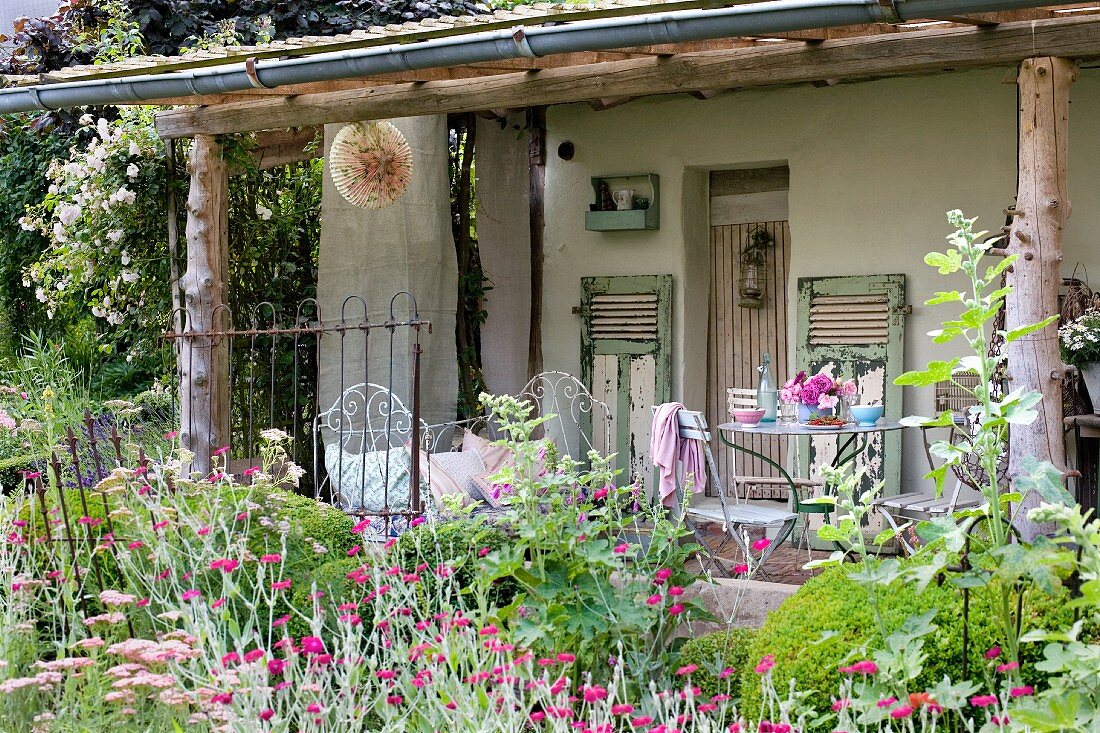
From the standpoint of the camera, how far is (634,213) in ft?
24.6

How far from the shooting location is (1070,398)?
570 centimetres

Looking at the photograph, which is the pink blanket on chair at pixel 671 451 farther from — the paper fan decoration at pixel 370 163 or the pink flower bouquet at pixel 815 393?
the paper fan decoration at pixel 370 163

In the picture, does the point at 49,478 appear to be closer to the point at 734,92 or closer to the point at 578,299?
the point at 578,299

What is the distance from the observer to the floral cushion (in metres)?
6.10

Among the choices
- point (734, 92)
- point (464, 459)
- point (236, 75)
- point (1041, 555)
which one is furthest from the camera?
point (734, 92)

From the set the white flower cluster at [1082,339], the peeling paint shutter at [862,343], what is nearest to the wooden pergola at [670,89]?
the white flower cluster at [1082,339]

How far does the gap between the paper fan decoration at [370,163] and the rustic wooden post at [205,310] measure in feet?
2.13

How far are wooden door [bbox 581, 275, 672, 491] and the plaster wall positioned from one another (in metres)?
0.08

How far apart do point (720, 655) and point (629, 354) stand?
417cm

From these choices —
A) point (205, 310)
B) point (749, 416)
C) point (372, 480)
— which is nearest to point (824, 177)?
point (749, 416)

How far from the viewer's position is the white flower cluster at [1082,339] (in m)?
5.45

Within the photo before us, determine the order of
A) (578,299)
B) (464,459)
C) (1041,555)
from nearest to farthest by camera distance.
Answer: (1041,555)
(464,459)
(578,299)

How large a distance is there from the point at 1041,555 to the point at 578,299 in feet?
18.7

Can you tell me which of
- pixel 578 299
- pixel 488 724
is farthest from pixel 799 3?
pixel 578 299
